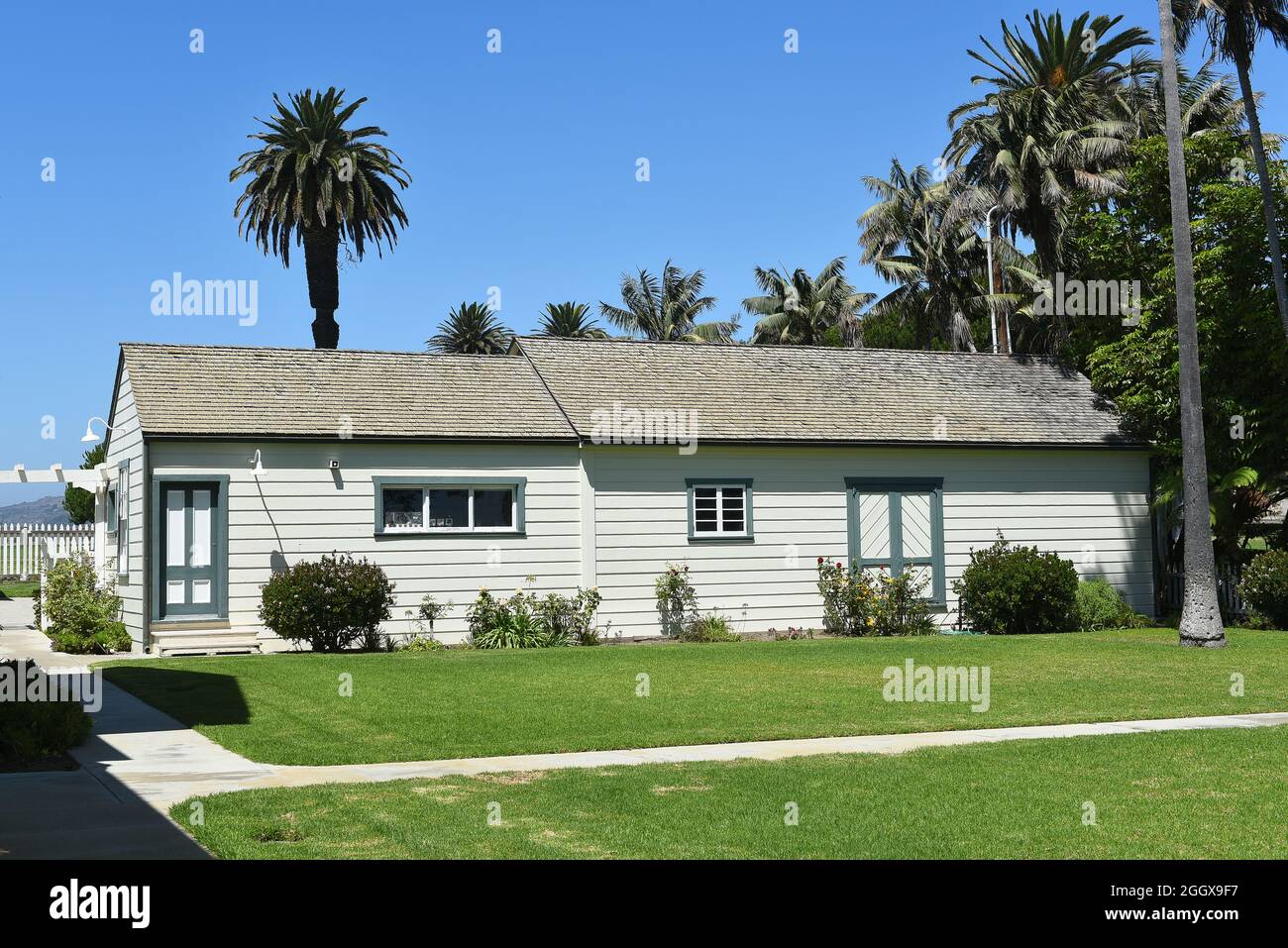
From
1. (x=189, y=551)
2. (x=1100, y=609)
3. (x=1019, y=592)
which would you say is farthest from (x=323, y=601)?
(x=1100, y=609)

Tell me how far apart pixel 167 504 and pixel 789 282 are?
34.3 m

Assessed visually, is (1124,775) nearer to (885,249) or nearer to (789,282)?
(885,249)

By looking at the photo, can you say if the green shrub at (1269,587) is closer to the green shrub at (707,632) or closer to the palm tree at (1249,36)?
the palm tree at (1249,36)

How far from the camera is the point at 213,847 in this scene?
7.17m

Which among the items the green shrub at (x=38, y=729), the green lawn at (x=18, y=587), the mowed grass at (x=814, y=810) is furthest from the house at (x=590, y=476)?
the green lawn at (x=18, y=587)

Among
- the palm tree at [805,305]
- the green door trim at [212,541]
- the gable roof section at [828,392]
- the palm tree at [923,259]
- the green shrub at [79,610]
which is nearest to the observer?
the green door trim at [212,541]

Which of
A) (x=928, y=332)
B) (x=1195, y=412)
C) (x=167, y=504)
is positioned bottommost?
(x=167, y=504)

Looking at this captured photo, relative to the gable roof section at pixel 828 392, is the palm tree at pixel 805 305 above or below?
above

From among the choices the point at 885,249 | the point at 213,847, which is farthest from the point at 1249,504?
the point at 213,847

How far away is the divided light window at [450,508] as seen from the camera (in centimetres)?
2162

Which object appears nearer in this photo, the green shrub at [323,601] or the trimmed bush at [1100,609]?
the green shrub at [323,601]

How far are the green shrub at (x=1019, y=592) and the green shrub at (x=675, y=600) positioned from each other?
5079 millimetres

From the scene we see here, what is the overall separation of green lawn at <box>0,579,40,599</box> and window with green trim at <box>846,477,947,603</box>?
22728 mm

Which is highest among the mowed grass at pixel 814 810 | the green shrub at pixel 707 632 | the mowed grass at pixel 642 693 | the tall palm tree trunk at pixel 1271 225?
the tall palm tree trunk at pixel 1271 225
